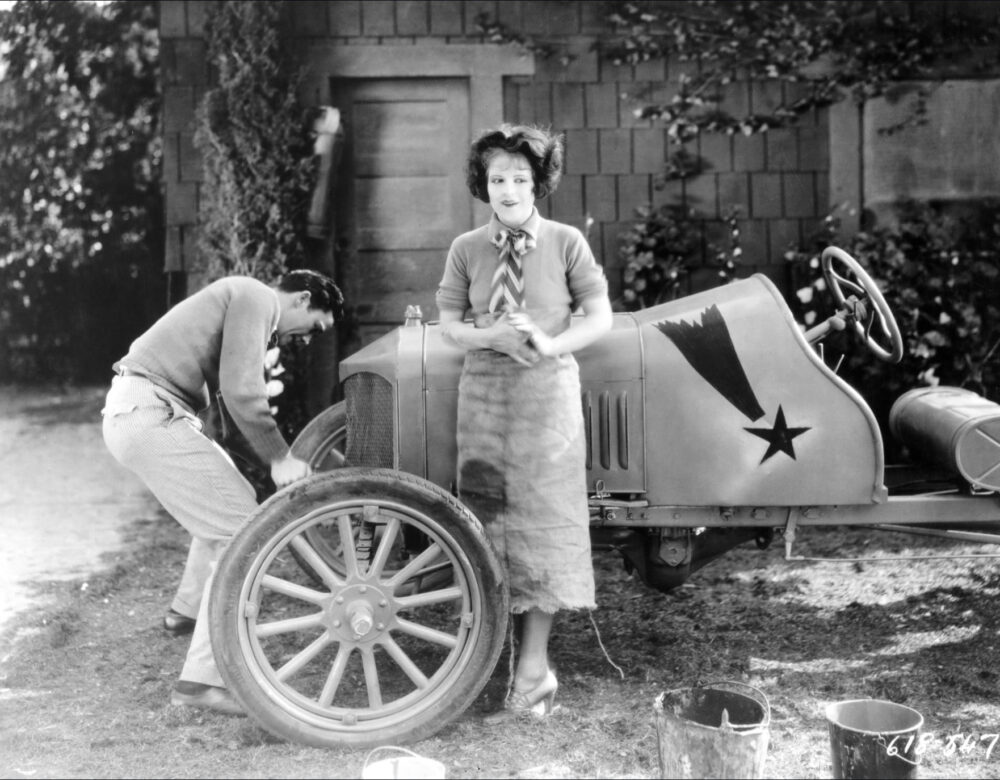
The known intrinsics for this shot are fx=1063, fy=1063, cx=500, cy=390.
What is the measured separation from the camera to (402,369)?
11.5 ft

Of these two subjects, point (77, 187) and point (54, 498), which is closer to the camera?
point (54, 498)

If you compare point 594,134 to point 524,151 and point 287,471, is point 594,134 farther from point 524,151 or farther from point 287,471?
point 287,471

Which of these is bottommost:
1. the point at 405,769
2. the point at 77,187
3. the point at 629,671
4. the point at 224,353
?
the point at 629,671

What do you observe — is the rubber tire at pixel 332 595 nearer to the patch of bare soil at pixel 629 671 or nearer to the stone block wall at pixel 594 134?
the patch of bare soil at pixel 629 671

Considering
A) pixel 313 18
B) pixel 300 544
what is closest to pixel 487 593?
pixel 300 544

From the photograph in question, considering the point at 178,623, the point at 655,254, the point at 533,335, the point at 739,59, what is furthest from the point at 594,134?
the point at 178,623

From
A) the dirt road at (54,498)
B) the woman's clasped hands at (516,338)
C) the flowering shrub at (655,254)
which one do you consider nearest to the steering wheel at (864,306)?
the woman's clasped hands at (516,338)

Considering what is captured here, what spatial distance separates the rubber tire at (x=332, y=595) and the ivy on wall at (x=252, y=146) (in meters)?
3.41

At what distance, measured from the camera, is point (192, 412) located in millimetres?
3697

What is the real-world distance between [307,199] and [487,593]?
12.9ft

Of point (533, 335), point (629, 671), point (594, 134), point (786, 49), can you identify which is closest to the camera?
point (533, 335)

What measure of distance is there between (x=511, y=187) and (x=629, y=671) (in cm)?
180

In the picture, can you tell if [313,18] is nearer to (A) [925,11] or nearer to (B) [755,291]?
(A) [925,11]

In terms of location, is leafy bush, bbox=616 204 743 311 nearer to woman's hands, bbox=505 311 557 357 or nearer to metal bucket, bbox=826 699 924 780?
woman's hands, bbox=505 311 557 357
